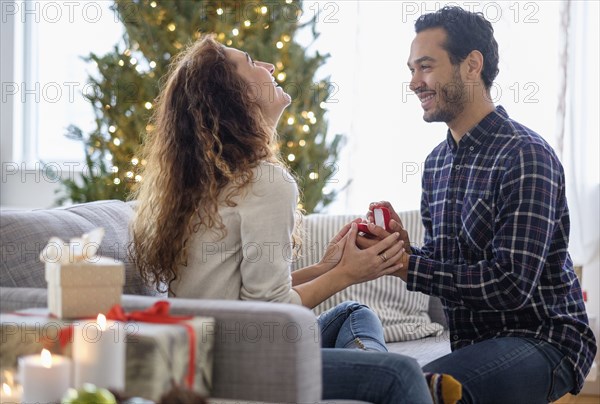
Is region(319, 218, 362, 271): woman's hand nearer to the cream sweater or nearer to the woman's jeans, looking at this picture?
the cream sweater

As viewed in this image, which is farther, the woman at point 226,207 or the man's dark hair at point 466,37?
the man's dark hair at point 466,37

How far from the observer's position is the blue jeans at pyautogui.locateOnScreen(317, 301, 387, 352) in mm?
2104

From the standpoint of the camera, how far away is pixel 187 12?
3.62m

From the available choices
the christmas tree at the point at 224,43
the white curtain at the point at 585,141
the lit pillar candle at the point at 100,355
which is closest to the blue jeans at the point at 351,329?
the lit pillar candle at the point at 100,355

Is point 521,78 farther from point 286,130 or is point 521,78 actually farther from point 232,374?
point 232,374

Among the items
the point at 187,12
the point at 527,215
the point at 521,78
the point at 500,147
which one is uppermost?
the point at 187,12

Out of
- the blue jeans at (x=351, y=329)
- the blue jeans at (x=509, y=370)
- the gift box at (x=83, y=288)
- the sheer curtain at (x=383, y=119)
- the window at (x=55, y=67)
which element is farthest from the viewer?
the window at (x=55, y=67)

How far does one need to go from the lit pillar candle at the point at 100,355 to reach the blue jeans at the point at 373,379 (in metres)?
0.43

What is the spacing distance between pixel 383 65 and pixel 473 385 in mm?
2373

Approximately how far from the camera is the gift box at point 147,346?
142 cm

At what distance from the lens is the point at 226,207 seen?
1.79 metres

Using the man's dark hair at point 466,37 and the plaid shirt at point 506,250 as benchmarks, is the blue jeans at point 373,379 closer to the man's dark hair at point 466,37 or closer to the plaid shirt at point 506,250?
the plaid shirt at point 506,250

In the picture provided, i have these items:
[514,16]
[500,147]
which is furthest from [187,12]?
[500,147]

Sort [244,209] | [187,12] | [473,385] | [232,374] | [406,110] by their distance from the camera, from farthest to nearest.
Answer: [406,110], [187,12], [473,385], [244,209], [232,374]
